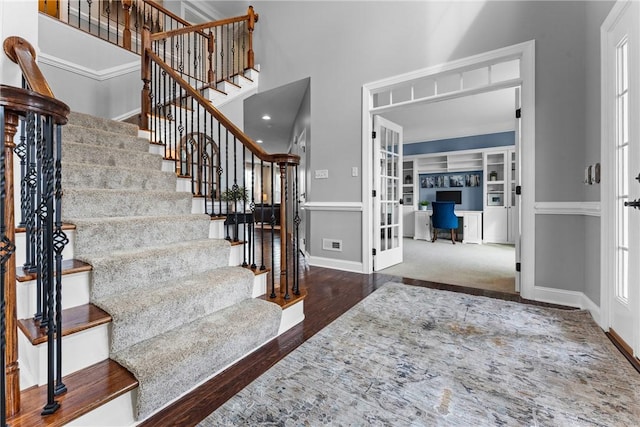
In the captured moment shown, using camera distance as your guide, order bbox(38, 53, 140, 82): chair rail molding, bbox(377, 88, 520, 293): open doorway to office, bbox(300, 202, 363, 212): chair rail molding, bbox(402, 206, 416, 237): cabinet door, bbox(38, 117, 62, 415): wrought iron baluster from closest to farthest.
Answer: bbox(38, 117, 62, 415): wrought iron baluster, bbox(38, 53, 140, 82): chair rail molding, bbox(300, 202, 363, 212): chair rail molding, bbox(377, 88, 520, 293): open doorway to office, bbox(402, 206, 416, 237): cabinet door

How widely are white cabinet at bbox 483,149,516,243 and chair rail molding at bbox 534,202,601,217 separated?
4.25m

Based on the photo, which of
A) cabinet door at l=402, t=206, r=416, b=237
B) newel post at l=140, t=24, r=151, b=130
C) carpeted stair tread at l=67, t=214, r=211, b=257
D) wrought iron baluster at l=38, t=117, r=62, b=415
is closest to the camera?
wrought iron baluster at l=38, t=117, r=62, b=415

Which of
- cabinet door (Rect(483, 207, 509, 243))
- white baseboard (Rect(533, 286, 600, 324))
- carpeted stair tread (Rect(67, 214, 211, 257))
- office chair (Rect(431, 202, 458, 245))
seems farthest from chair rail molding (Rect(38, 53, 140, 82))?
cabinet door (Rect(483, 207, 509, 243))

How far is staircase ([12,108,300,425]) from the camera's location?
116 centimetres

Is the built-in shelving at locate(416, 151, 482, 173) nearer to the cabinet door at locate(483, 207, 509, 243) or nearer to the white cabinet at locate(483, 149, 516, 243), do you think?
the white cabinet at locate(483, 149, 516, 243)

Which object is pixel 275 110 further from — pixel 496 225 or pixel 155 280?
pixel 496 225

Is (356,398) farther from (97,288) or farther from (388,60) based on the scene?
(388,60)

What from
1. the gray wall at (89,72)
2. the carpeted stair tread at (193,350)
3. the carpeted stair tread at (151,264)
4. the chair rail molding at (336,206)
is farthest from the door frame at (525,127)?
the gray wall at (89,72)

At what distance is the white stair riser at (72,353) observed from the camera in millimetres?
1057

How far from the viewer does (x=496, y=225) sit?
6.41m

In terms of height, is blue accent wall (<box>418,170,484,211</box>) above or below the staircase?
above

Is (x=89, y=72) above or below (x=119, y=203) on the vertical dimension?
above

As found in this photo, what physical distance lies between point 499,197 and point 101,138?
7280 millimetres

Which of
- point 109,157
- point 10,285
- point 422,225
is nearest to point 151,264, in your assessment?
point 10,285
